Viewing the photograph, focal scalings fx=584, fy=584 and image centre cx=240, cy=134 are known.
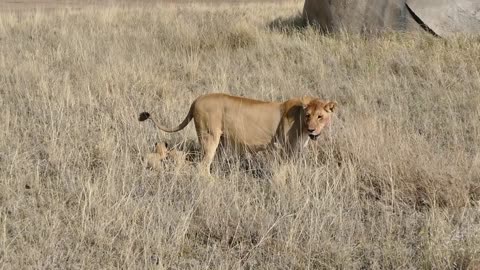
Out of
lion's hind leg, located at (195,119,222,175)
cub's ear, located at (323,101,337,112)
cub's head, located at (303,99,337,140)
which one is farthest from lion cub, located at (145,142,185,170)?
cub's ear, located at (323,101,337,112)

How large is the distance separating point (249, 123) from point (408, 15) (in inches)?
215

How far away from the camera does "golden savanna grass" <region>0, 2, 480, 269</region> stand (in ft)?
10.1

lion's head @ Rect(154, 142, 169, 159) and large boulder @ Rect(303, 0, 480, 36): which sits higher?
large boulder @ Rect(303, 0, 480, 36)

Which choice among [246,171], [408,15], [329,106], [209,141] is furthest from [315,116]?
[408,15]

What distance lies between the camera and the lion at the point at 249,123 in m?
4.38

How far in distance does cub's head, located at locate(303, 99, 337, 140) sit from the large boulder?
5.11 metres

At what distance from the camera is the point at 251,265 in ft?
9.90

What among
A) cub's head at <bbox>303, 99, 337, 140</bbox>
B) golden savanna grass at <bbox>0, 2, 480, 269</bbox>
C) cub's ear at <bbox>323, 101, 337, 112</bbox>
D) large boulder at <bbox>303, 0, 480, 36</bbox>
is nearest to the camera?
golden savanna grass at <bbox>0, 2, 480, 269</bbox>

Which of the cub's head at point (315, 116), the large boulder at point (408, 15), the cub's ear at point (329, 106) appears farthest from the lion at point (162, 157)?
the large boulder at point (408, 15)

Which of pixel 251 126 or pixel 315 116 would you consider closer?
pixel 315 116

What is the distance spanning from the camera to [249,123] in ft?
14.5

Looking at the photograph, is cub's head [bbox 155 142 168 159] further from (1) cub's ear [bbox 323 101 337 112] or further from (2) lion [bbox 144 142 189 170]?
(1) cub's ear [bbox 323 101 337 112]

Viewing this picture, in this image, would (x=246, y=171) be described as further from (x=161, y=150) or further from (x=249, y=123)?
(x=161, y=150)

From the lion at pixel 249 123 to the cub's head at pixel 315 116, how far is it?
0.05 feet
